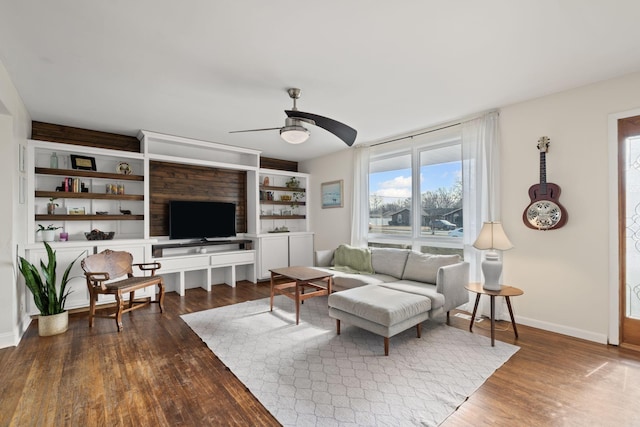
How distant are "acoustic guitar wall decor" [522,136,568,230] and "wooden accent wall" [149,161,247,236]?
4821mm

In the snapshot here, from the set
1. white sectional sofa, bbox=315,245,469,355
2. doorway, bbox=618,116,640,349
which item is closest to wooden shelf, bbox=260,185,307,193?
white sectional sofa, bbox=315,245,469,355

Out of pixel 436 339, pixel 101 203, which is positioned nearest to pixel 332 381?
pixel 436 339

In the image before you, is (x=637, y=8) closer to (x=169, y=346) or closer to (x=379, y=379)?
(x=379, y=379)

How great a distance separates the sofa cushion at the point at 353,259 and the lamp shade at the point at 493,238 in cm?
172

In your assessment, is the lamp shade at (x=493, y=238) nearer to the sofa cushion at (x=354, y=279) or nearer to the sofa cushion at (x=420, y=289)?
the sofa cushion at (x=420, y=289)

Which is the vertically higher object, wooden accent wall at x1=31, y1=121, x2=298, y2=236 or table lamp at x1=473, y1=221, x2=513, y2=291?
wooden accent wall at x1=31, y1=121, x2=298, y2=236

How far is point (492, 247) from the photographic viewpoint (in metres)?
3.24

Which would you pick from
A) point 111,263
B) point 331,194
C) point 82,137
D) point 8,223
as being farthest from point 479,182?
point 82,137

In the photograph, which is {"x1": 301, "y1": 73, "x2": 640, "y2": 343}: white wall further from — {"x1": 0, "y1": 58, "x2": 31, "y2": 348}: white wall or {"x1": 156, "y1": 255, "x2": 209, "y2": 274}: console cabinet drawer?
{"x1": 0, "y1": 58, "x2": 31, "y2": 348}: white wall

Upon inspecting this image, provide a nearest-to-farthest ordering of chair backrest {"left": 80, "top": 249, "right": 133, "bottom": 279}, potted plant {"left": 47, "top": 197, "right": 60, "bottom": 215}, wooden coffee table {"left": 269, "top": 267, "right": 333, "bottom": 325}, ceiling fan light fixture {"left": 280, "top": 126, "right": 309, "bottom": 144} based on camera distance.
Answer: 1. ceiling fan light fixture {"left": 280, "top": 126, "right": 309, "bottom": 144}
2. wooden coffee table {"left": 269, "top": 267, "right": 333, "bottom": 325}
3. chair backrest {"left": 80, "top": 249, "right": 133, "bottom": 279}
4. potted plant {"left": 47, "top": 197, "right": 60, "bottom": 215}

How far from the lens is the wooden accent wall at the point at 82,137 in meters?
4.16

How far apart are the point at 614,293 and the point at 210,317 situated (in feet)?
14.5

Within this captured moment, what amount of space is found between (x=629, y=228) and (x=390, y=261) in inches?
100

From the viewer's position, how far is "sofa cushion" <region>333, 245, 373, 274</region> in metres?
4.65
